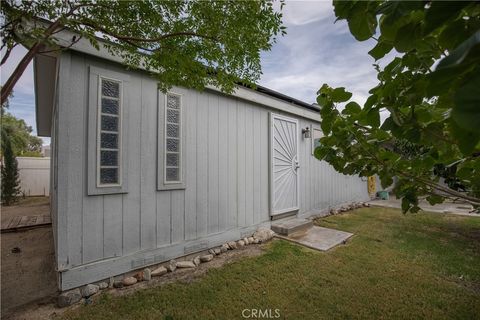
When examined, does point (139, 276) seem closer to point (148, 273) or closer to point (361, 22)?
point (148, 273)

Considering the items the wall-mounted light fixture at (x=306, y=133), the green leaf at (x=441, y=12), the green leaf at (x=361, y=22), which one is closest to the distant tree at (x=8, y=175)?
the wall-mounted light fixture at (x=306, y=133)

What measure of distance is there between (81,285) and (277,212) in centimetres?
360

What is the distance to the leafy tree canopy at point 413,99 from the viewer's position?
36 cm

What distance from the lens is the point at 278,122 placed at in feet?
17.4

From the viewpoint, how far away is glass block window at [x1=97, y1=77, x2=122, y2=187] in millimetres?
2895

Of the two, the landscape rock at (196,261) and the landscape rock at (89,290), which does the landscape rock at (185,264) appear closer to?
the landscape rock at (196,261)

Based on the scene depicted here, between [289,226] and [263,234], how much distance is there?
662 millimetres

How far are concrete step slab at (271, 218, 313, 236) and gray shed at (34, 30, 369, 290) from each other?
24cm

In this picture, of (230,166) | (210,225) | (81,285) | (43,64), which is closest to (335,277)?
(210,225)

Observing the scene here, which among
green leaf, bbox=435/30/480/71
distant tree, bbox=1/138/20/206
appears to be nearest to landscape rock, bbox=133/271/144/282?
green leaf, bbox=435/30/480/71

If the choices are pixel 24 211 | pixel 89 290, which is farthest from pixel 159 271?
pixel 24 211

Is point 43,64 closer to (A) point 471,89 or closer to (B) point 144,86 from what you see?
(B) point 144,86

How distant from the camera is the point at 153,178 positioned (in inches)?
131

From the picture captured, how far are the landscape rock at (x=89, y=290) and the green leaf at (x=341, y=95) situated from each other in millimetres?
3297
